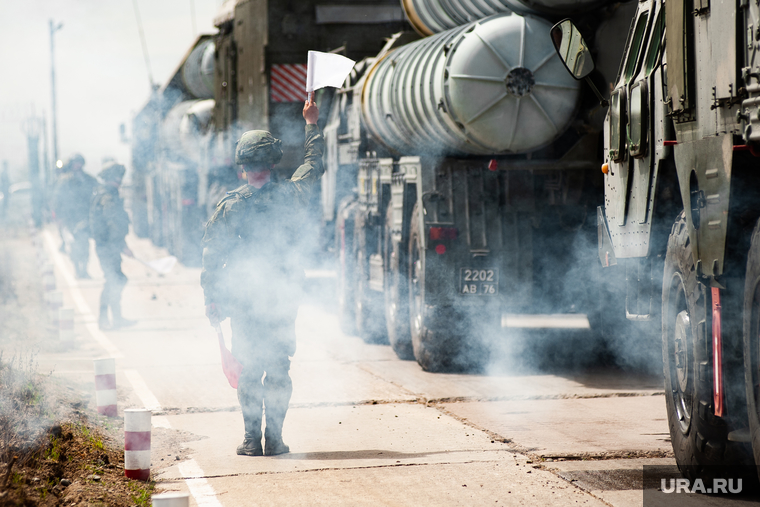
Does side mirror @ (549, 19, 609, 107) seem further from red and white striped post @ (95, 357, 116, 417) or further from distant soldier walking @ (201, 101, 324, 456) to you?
red and white striped post @ (95, 357, 116, 417)

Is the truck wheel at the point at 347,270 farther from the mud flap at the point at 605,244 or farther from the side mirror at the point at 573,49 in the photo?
the side mirror at the point at 573,49

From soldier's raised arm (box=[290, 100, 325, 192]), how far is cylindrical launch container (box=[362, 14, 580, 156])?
71.9 inches

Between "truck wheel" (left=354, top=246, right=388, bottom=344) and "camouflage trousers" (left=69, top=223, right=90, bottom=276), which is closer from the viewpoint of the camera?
"truck wheel" (left=354, top=246, right=388, bottom=344)

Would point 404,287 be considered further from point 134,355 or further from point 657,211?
point 657,211

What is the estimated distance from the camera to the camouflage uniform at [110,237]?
13.2 metres

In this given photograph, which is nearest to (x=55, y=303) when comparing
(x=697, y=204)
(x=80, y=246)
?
(x=80, y=246)

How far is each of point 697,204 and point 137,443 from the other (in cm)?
305

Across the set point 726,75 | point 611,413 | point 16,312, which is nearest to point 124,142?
point 16,312

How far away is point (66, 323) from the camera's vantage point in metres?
11.1

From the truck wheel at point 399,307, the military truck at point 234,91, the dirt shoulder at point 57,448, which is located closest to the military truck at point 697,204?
the dirt shoulder at point 57,448

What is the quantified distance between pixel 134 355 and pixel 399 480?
5720 mm

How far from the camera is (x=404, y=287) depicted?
33.7 feet

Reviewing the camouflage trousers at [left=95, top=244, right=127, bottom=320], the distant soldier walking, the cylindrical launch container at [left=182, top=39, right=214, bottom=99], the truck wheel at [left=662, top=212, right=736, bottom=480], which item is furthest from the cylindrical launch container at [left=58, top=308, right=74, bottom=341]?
the cylindrical launch container at [left=182, top=39, right=214, bottom=99]

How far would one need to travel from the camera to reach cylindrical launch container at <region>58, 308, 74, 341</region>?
1104 cm
